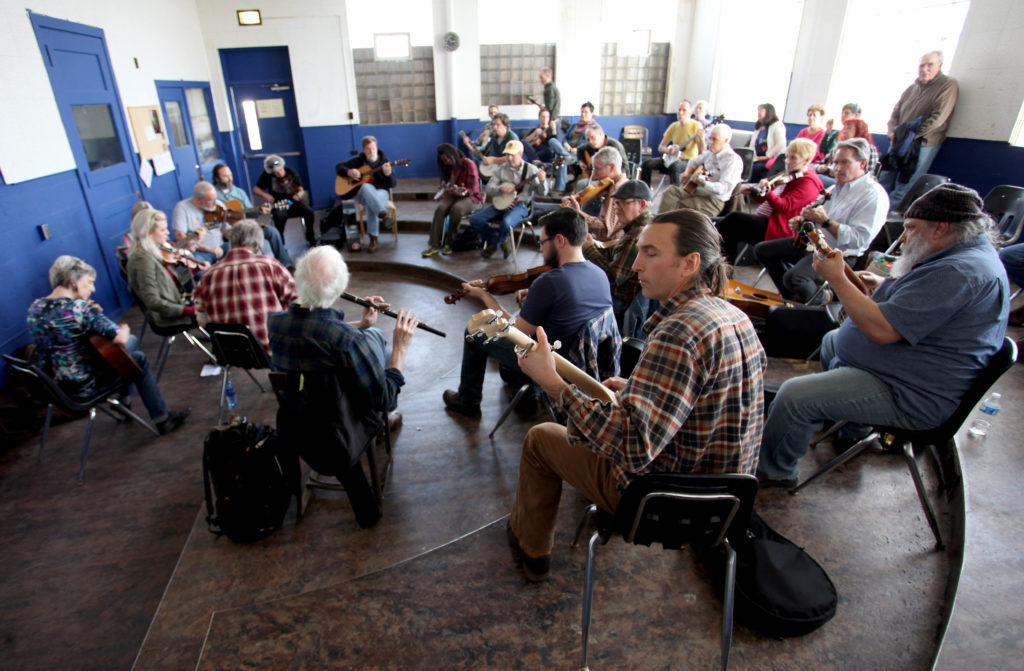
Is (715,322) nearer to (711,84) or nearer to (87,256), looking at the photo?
(87,256)

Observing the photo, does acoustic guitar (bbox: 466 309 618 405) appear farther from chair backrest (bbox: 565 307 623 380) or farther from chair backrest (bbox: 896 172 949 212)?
chair backrest (bbox: 896 172 949 212)

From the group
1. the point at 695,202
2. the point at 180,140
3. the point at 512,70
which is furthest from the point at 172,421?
the point at 512,70

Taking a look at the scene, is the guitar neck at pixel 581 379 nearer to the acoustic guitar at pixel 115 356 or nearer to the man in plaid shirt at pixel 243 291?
the man in plaid shirt at pixel 243 291

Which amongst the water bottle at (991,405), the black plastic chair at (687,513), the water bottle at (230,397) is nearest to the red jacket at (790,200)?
the water bottle at (991,405)

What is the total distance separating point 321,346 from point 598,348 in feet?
4.34

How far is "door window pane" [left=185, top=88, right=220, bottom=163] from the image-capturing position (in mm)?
7832

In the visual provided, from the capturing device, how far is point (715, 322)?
4.73 ft

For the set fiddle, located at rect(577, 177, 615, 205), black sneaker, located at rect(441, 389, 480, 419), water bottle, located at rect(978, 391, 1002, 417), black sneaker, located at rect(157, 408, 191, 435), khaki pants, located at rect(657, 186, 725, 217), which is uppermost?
fiddle, located at rect(577, 177, 615, 205)

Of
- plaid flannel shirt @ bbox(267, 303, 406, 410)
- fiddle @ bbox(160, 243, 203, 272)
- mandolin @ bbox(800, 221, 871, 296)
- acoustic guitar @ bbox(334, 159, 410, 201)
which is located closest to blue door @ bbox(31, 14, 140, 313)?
fiddle @ bbox(160, 243, 203, 272)

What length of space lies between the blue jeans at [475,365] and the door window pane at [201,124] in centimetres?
698

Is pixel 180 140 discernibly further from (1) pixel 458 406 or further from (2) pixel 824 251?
(2) pixel 824 251

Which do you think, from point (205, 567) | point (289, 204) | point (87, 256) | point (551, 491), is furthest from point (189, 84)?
point (551, 491)

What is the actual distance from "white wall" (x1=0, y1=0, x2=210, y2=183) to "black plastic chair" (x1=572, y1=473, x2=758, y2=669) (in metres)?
5.00

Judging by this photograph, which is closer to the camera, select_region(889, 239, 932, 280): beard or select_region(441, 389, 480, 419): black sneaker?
select_region(889, 239, 932, 280): beard
